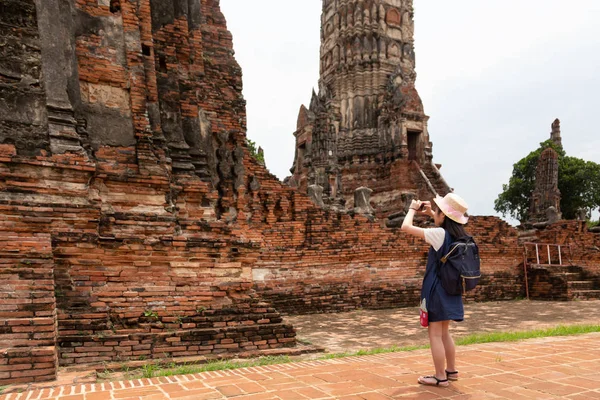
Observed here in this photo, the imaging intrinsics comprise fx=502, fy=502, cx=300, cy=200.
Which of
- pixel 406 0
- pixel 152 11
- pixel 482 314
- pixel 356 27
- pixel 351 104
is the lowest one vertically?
pixel 482 314

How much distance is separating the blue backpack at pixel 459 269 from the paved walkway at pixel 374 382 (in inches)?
25.7

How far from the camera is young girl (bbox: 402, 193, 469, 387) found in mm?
3291

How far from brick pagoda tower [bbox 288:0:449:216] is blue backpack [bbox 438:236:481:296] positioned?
69.1 ft

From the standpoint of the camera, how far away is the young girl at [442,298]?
130 inches

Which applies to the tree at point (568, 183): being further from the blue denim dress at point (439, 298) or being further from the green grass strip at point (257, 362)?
the blue denim dress at point (439, 298)

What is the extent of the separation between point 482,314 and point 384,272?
2.18m

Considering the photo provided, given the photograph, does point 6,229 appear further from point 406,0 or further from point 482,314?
point 406,0

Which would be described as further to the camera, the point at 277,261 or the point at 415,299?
the point at 415,299

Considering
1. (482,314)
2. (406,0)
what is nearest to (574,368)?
(482,314)

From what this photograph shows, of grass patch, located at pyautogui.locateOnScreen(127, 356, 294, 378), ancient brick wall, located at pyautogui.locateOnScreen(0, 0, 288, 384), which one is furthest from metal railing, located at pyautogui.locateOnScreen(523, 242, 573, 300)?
grass patch, located at pyautogui.locateOnScreen(127, 356, 294, 378)

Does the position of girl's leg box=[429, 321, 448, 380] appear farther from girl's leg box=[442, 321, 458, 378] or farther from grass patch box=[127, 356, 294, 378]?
grass patch box=[127, 356, 294, 378]

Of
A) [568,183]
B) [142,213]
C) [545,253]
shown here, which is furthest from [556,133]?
[142,213]

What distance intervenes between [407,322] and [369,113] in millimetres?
20818

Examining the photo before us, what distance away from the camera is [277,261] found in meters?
9.91
